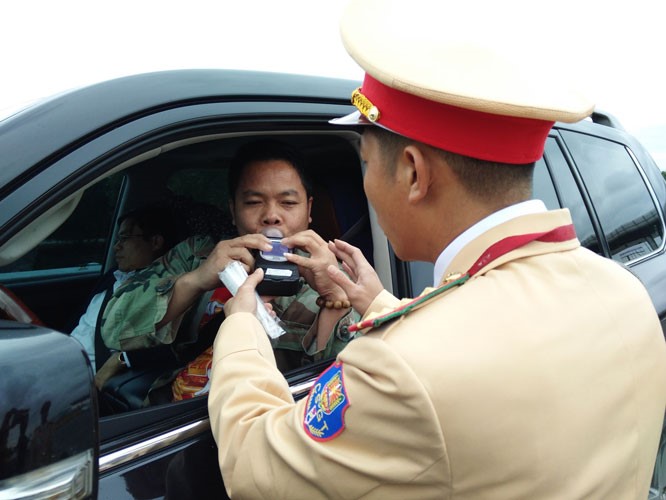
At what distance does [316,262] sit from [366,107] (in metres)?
0.61

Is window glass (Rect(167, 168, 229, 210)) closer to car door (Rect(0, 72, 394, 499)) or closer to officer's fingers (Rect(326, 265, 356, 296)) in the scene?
car door (Rect(0, 72, 394, 499))

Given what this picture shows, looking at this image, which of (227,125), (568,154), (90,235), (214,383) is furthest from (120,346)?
(568,154)

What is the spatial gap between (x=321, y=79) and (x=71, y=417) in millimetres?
1278

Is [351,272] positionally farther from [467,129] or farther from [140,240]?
[140,240]

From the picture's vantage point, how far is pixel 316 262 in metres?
1.73

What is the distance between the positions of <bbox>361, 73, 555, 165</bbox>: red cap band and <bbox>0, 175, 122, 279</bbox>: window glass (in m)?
1.69

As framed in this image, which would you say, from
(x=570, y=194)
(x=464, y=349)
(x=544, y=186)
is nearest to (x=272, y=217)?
(x=464, y=349)

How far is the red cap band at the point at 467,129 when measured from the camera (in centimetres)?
108

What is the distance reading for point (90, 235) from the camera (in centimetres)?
286

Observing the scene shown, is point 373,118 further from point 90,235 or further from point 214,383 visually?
point 90,235

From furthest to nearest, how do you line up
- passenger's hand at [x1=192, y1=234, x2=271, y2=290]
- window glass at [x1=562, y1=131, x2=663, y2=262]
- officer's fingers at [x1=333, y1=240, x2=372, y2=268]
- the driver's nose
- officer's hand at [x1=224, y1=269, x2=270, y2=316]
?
1. window glass at [x1=562, y1=131, x2=663, y2=262]
2. the driver's nose
3. officer's fingers at [x1=333, y1=240, x2=372, y2=268]
4. passenger's hand at [x1=192, y1=234, x2=271, y2=290]
5. officer's hand at [x1=224, y1=269, x2=270, y2=316]

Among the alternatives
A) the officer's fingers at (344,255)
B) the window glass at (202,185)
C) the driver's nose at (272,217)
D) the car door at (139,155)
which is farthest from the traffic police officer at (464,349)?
the window glass at (202,185)

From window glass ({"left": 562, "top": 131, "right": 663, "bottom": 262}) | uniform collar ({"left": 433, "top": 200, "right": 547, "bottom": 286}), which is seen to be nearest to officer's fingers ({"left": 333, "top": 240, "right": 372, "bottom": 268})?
uniform collar ({"left": 433, "top": 200, "right": 547, "bottom": 286})

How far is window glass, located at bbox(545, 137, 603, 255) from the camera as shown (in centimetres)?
261
